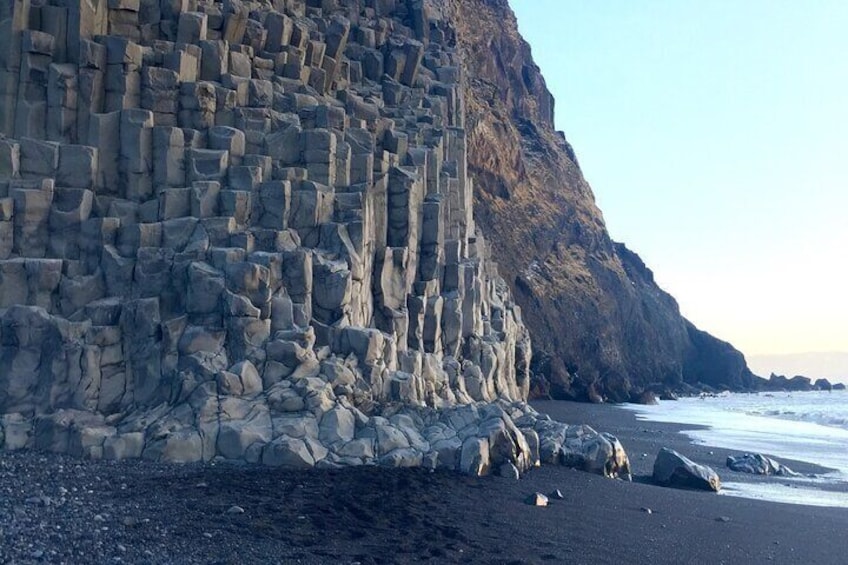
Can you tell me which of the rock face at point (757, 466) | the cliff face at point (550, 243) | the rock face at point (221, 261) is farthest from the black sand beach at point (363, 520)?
the cliff face at point (550, 243)

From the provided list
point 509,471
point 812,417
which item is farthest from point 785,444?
point 812,417

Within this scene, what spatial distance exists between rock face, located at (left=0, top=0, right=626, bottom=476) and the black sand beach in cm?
192

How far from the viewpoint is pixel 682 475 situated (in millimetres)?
24812

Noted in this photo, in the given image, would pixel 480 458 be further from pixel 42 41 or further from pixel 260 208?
pixel 42 41

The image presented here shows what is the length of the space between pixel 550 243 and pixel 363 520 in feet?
237

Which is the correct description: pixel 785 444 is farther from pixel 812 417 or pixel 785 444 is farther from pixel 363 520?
pixel 363 520

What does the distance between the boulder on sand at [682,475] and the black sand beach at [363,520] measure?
6.54ft

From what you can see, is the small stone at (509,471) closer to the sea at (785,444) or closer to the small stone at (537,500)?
the small stone at (537,500)

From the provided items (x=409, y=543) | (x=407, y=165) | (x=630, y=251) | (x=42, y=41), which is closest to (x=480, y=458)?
(x=409, y=543)

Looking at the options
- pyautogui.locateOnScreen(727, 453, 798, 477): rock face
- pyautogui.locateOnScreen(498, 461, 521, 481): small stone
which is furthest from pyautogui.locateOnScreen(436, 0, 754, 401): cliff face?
pyautogui.locateOnScreen(498, 461, 521, 481): small stone

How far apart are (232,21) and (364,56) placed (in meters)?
7.72

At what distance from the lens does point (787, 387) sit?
136375mm

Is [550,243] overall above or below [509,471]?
above

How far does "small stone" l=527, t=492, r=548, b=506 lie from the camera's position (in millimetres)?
Result: 19203
